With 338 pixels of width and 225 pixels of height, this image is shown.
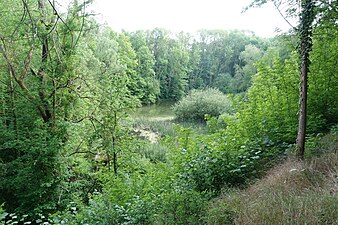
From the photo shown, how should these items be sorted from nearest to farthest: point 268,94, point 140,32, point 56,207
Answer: point 268,94 < point 56,207 < point 140,32

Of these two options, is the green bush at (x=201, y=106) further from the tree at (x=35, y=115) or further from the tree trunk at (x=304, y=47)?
the tree trunk at (x=304, y=47)

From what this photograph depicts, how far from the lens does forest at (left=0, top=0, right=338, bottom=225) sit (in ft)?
9.26

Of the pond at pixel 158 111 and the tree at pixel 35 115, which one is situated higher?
the tree at pixel 35 115

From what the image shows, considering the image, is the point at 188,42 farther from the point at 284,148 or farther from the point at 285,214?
the point at 285,214

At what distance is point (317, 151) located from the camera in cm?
392

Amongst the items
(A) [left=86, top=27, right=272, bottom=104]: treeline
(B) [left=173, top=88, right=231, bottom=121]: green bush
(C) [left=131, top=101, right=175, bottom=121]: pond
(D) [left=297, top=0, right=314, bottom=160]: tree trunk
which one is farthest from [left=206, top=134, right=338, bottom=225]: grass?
(A) [left=86, top=27, right=272, bottom=104]: treeline

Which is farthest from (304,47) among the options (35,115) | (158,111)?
Result: (158,111)

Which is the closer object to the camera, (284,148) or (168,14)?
(284,148)

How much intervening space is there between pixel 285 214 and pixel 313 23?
2948 mm

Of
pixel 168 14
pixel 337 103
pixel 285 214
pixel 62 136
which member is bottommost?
pixel 62 136

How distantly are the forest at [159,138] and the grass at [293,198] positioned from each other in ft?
0.05

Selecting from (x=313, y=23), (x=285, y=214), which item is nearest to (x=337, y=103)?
(x=313, y=23)

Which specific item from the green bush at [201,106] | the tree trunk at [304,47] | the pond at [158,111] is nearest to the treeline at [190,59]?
the pond at [158,111]

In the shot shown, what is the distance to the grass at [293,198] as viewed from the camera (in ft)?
6.97
